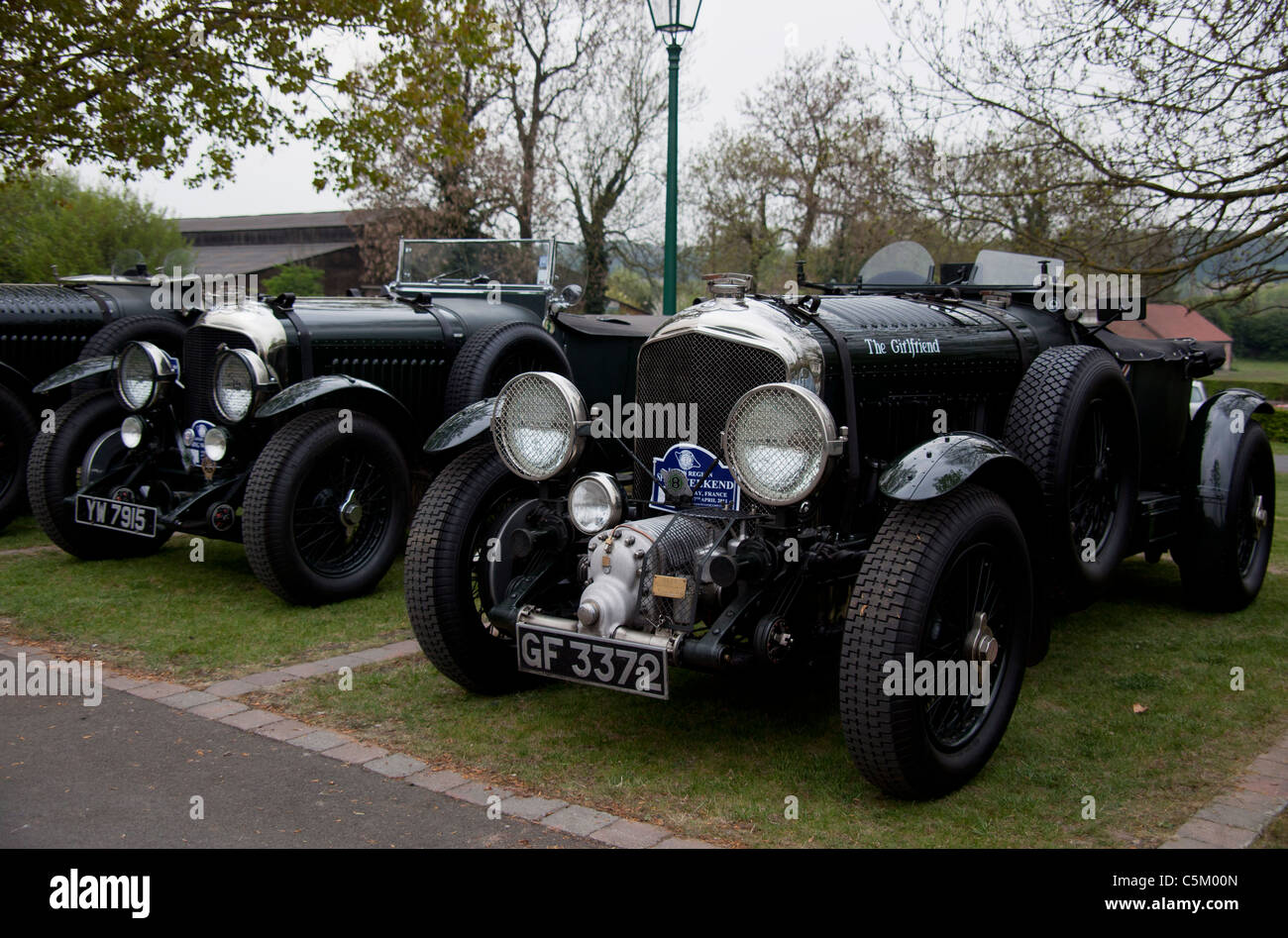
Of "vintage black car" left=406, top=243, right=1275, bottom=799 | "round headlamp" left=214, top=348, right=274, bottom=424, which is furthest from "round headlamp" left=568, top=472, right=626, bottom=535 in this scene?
"round headlamp" left=214, top=348, right=274, bottom=424

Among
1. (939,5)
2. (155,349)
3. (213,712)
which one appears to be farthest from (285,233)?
(213,712)

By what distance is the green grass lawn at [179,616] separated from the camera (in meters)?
5.20

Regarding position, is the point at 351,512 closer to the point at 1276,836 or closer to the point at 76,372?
the point at 76,372

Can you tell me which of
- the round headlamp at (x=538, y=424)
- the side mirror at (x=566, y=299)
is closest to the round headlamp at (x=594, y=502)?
the round headlamp at (x=538, y=424)

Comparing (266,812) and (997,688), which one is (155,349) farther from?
(997,688)

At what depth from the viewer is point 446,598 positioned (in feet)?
13.9

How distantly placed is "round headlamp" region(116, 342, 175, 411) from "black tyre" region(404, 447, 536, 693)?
299cm

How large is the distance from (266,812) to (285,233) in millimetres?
44840

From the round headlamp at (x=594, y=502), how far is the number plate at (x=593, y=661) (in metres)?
0.48

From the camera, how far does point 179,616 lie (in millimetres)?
5859

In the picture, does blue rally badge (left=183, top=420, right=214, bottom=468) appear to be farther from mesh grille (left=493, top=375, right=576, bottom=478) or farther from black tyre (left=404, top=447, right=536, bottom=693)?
mesh grille (left=493, top=375, right=576, bottom=478)

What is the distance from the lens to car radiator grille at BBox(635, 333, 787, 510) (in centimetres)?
404

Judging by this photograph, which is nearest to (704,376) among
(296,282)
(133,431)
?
(133,431)

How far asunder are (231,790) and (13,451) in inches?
232
